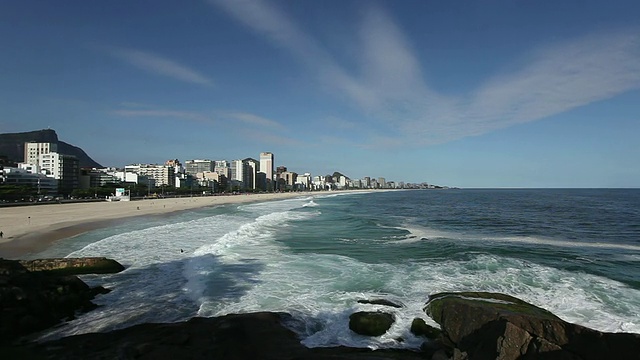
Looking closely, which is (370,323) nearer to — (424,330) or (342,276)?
(424,330)

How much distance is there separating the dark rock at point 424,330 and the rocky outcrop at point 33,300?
9744mm

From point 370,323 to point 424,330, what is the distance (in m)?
1.41

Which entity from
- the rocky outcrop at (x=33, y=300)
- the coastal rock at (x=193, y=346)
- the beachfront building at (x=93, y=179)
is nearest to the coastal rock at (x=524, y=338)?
the coastal rock at (x=193, y=346)

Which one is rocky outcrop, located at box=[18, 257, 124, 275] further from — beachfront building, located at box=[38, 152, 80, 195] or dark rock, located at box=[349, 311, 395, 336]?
beachfront building, located at box=[38, 152, 80, 195]

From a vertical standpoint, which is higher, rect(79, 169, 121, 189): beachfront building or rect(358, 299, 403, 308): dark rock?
rect(79, 169, 121, 189): beachfront building

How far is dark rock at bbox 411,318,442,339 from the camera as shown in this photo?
905 cm

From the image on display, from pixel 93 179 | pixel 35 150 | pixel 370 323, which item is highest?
pixel 35 150

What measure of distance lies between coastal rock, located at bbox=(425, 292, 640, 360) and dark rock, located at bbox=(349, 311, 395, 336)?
155cm

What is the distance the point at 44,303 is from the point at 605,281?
20.1 metres

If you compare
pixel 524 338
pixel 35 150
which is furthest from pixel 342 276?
pixel 35 150

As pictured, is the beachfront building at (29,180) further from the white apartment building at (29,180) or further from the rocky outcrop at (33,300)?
the rocky outcrop at (33,300)

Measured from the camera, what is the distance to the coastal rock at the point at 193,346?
7703mm

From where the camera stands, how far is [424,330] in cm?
916

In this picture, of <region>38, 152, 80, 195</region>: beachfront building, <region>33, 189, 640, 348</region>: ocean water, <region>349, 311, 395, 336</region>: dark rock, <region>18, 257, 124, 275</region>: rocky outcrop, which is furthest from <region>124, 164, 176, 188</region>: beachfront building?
<region>349, 311, 395, 336</region>: dark rock
